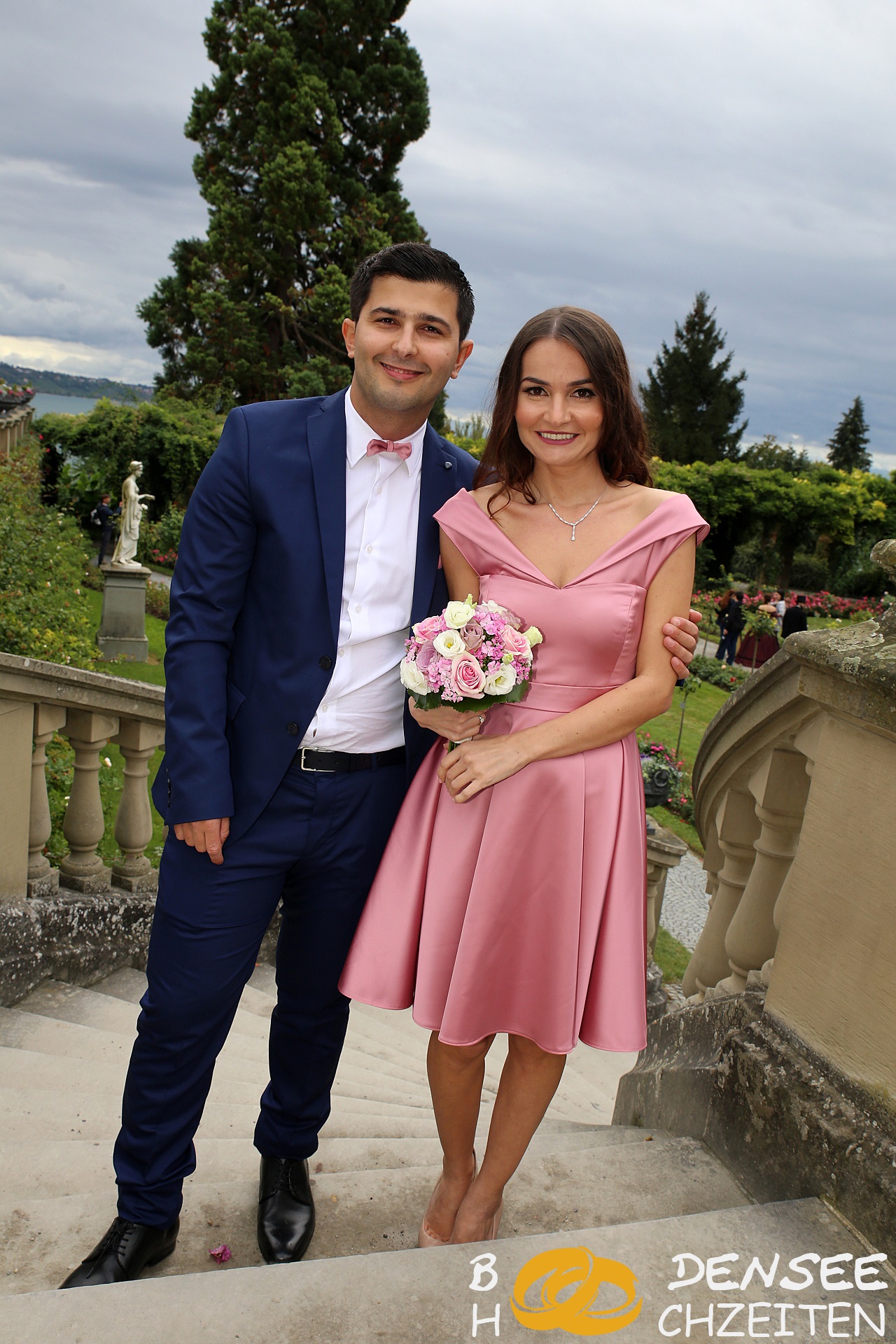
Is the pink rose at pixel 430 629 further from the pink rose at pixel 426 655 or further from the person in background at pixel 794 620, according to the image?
the person in background at pixel 794 620

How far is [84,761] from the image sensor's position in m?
3.59

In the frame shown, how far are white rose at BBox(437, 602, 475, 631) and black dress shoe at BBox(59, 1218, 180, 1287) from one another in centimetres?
146

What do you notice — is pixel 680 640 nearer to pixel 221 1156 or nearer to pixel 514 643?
pixel 514 643

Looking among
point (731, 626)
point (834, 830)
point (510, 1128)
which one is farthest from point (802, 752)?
point (731, 626)

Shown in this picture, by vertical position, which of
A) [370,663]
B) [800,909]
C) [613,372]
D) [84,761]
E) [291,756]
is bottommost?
[84,761]

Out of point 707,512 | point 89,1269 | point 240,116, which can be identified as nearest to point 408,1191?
point 89,1269

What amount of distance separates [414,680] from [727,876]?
152 cm

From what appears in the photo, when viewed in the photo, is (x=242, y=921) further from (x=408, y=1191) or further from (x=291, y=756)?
(x=408, y=1191)

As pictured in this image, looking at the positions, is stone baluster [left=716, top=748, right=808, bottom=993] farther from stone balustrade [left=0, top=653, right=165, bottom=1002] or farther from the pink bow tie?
stone balustrade [left=0, top=653, right=165, bottom=1002]

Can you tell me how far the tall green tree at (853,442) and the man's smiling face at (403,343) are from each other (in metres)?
56.9

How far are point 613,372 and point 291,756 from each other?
1156 millimetres

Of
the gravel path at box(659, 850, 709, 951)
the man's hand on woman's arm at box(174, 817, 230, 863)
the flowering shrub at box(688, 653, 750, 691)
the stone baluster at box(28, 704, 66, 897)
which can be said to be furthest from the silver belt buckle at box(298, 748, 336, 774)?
the flowering shrub at box(688, 653, 750, 691)

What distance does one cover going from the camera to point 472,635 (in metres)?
1.92

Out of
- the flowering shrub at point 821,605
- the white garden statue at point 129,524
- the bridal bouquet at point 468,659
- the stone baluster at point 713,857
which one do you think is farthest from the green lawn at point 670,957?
the flowering shrub at point 821,605
